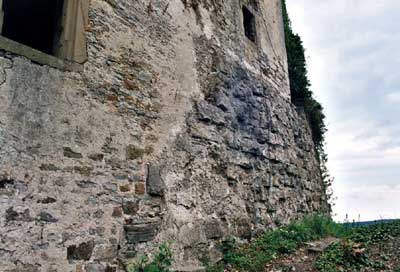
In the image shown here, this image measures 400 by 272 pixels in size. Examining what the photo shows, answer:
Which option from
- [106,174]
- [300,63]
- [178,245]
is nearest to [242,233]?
[178,245]

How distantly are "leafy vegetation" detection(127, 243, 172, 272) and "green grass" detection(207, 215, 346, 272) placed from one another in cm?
67

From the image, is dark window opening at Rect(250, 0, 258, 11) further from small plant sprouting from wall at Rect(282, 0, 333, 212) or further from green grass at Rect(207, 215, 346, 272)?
green grass at Rect(207, 215, 346, 272)

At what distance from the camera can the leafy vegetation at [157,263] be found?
3551 millimetres

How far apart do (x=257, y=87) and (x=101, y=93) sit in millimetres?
3564

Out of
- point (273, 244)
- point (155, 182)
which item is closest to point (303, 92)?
point (273, 244)

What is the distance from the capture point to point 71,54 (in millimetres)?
3463

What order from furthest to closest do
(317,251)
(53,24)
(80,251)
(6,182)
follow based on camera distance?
1. (317,251)
2. (53,24)
3. (80,251)
4. (6,182)

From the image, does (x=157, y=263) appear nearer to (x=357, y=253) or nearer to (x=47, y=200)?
(x=47, y=200)

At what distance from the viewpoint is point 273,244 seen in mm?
5156

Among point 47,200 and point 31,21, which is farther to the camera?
point 31,21

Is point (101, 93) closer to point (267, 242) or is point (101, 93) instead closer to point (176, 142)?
point (176, 142)

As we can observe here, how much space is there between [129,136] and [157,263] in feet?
4.43

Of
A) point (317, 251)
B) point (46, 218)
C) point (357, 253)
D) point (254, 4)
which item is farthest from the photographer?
point (254, 4)

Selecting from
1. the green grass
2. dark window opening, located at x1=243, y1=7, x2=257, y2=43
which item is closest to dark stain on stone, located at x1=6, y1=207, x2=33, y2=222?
the green grass
